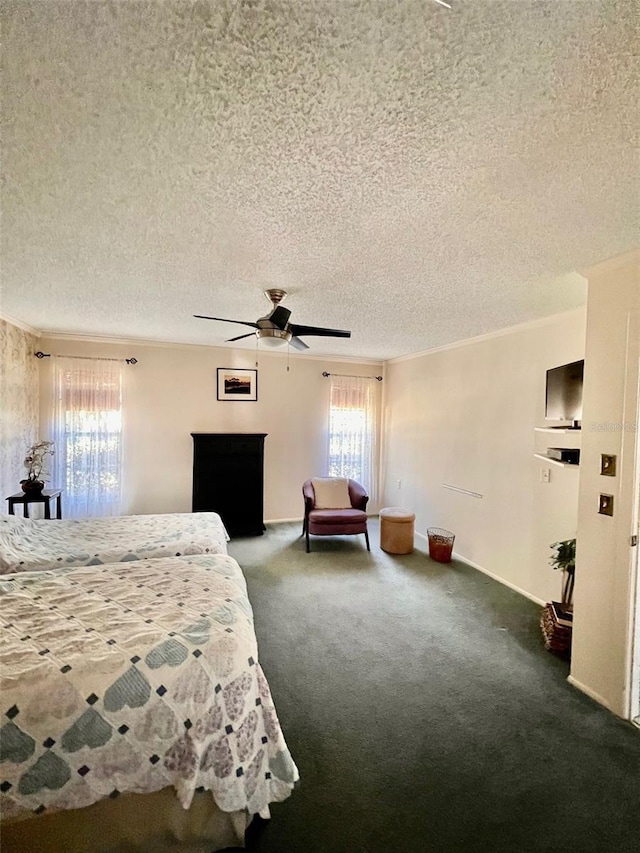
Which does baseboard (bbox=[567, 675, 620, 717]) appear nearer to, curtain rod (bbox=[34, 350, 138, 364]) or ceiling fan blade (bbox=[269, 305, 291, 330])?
ceiling fan blade (bbox=[269, 305, 291, 330])

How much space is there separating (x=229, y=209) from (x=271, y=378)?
374cm

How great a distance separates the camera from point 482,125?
1.15 meters

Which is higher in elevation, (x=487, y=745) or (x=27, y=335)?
(x=27, y=335)

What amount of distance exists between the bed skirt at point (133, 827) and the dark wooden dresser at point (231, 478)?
3533 millimetres

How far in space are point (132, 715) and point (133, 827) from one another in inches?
15.0

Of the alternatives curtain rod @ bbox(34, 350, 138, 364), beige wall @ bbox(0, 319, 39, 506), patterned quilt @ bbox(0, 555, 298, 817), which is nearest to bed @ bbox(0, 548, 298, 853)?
patterned quilt @ bbox(0, 555, 298, 817)

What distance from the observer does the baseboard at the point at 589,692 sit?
2034 mm

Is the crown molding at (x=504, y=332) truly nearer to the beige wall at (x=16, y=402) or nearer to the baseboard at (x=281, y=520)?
the baseboard at (x=281, y=520)

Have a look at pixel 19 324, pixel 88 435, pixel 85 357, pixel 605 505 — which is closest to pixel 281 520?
pixel 88 435

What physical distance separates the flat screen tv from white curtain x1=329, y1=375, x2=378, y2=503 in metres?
3.15

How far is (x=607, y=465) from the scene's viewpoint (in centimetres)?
203

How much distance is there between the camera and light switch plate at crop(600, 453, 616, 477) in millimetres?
1998

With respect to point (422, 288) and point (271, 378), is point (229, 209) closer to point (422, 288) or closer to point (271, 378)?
point (422, 288)

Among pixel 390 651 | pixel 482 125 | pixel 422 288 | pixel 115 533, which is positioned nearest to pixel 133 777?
pixel 390 651
